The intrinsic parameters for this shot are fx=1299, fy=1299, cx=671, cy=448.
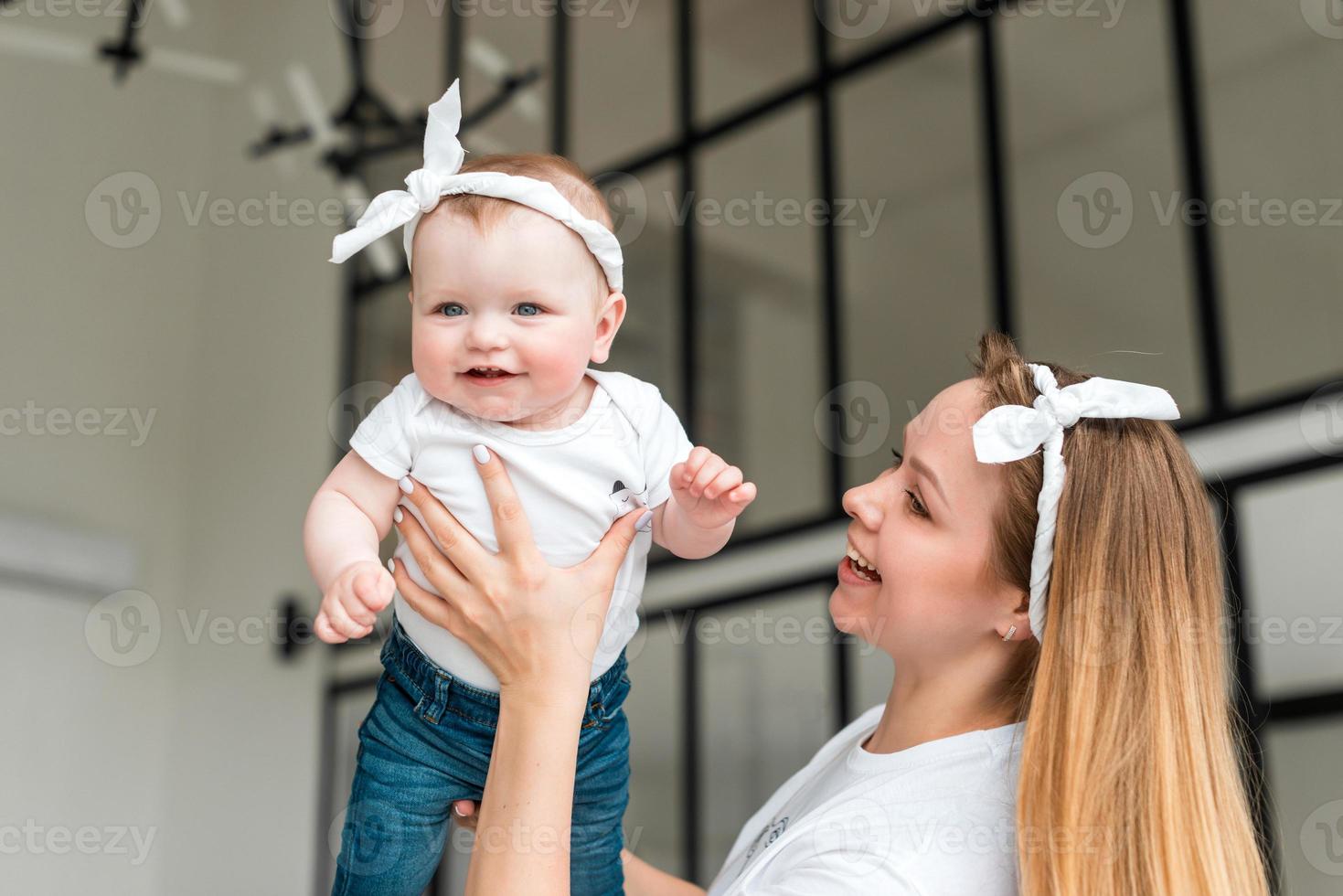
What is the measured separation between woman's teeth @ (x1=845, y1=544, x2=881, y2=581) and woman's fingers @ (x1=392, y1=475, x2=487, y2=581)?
429 mm

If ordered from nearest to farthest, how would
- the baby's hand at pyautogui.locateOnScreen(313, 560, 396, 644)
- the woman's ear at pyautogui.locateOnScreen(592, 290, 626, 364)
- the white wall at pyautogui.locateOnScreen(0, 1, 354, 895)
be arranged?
the baby's hand at pyautogui.locateOnScreen(313, 560, 396, 644)
the woman's ear at pyautogui.locateOnScreen(592, 290, 626, 364)
the white wall at pyautogui.locateOnScreen(0, 1, 354, 895)

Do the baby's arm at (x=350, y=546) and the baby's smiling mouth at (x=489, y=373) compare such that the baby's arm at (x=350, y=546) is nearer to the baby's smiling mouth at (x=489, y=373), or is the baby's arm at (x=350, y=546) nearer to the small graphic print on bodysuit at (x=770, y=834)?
the baby's smiling mouth at (x=489, y=373)

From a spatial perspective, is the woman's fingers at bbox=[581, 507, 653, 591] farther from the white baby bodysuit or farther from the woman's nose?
the woman's nose

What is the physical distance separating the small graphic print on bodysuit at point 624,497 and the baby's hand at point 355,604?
0.30m

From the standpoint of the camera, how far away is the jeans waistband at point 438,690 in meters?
1.41

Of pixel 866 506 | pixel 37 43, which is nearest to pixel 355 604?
pixel 866 506

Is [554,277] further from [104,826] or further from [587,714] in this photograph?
[104,826]

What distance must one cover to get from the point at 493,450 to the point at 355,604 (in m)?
0.25

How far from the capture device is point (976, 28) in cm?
369

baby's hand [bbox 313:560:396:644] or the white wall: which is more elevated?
the white wall

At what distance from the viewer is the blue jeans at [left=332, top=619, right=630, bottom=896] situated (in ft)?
4.64

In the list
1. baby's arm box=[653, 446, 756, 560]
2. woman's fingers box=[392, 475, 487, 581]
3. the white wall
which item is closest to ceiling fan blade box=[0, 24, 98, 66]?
the white wall

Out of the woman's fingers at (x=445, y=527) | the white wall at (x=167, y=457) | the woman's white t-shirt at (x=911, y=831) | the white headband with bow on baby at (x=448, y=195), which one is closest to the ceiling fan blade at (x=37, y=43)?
the white wall at (x=167, y=457)

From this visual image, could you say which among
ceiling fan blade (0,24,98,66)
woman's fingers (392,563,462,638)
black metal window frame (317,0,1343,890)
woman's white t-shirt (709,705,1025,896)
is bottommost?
woman's white t-shirt (709,705,1025,896)
